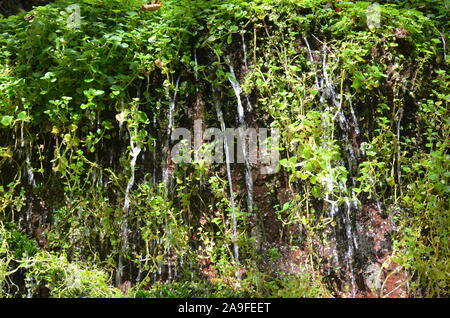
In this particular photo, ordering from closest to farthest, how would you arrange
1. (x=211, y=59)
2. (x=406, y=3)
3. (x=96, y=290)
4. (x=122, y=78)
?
(x=96, y=290), (x=122, y=78), (x=211, y=59), (x=406, y=3)

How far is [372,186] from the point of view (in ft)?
8.82

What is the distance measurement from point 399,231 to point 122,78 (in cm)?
205

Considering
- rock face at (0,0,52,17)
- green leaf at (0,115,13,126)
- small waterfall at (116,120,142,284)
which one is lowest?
small waterfall at (116,120,142,284)

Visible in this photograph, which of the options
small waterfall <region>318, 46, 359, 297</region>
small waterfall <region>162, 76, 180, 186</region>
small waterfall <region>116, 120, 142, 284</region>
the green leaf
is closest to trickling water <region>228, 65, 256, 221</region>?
small waterfall <region>162, 76, 180, 186</region>

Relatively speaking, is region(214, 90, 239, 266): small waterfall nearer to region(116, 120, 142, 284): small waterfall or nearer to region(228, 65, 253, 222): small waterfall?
region(228, 65, 253, 222): small waterfall

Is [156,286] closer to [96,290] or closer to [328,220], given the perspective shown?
[96,290]

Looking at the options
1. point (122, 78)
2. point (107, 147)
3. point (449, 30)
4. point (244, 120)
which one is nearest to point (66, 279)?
point (107, 147)

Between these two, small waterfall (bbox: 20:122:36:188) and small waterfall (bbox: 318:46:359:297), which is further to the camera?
small waterfall (bbox: 20:122:36:188)

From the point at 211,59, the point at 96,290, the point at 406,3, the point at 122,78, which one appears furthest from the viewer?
the point at 406,3

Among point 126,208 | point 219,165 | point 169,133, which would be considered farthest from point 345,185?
point 126,208

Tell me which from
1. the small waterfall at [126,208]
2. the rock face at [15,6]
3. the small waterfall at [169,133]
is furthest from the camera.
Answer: the rock face at [15,6]

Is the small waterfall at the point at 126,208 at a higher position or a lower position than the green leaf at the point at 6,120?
lower

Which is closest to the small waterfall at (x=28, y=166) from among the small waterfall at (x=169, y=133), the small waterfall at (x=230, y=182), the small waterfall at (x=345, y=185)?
the small waterfall at (x=169, y=133)
